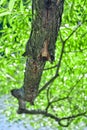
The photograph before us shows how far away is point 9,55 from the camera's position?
5531mm

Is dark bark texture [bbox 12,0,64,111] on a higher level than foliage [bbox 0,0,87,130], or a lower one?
higher

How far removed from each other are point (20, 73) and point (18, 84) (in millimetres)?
333

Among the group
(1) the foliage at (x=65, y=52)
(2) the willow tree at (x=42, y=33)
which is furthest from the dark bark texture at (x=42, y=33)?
(1) the foliage at (x=65, y=52)

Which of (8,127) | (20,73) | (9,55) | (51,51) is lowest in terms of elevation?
(8,127)

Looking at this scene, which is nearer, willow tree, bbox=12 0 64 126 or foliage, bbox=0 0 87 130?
willow tree, bbox=12 0 64 126

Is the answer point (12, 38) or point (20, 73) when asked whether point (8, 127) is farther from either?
point (12, 38)

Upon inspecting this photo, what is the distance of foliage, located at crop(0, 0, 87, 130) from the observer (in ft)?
→ 15.9

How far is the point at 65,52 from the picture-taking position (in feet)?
16.5

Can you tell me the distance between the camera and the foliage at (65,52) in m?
4.86

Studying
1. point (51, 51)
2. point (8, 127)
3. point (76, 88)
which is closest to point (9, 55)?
point (76, 88)

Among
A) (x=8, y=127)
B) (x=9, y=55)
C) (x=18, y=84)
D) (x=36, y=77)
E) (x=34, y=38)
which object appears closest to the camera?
(x=34, y=38)

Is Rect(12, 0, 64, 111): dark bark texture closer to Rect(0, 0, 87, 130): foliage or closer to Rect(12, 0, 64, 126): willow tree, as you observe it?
Rect(12, 0, 64, 126): willow tree

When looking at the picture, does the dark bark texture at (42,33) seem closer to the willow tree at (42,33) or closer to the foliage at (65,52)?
the willow tree at (42,33)

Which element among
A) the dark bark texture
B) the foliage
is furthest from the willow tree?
the foliage
